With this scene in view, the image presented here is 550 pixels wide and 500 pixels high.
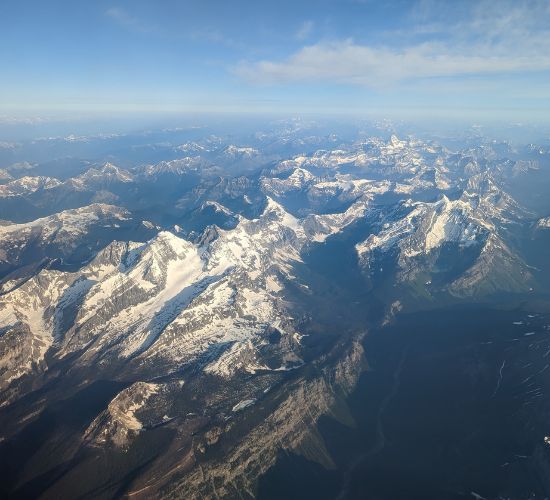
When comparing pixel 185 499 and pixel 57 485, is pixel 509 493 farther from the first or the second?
pixel 57 485

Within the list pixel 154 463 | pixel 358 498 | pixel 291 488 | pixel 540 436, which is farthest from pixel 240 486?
pixel 540 436

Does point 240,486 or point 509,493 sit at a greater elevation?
point 509,493

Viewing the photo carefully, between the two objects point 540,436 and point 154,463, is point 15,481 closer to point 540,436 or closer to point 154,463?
point 154,463

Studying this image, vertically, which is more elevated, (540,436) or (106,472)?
(540,436)

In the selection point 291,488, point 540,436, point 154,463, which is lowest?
point 291,488

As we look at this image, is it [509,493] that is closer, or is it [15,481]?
[509,493]

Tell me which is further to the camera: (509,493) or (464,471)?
(464,471)

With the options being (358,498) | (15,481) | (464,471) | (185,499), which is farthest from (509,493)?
(15,481)

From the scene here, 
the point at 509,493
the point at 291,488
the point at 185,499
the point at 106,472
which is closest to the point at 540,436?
the point at 509,493

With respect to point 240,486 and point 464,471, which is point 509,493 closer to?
point 464,471
